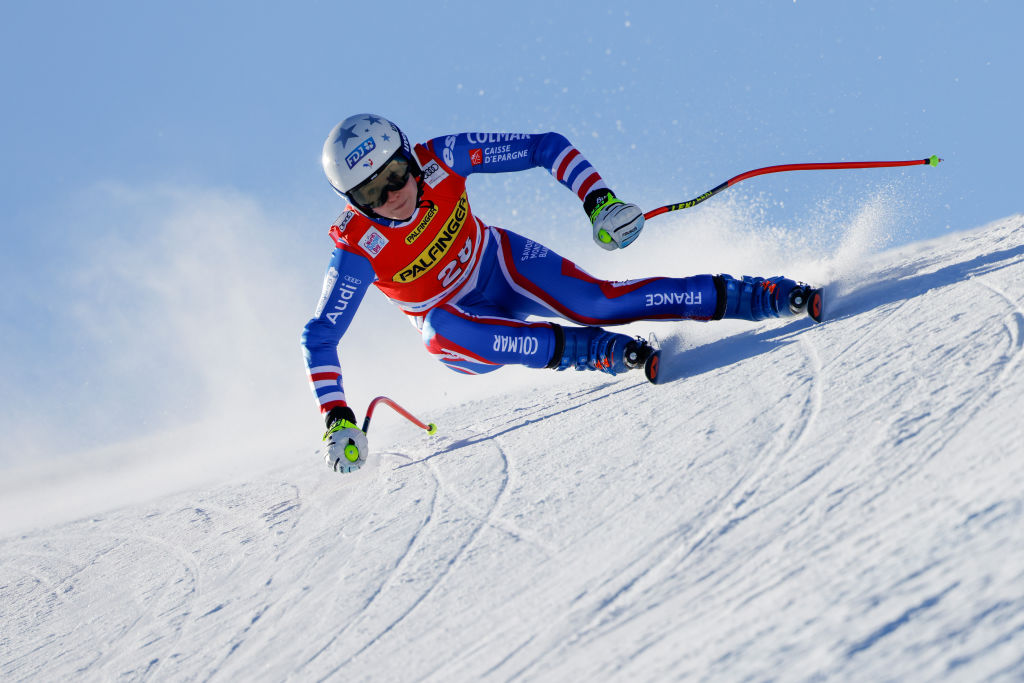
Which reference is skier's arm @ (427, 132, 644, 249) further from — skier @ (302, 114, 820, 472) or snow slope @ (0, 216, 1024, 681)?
snow slope @ (0, 216, 1024, 681)

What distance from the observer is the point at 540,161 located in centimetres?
484

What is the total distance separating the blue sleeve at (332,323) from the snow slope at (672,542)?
59cm

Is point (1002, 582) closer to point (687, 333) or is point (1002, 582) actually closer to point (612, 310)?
point (612, 310)

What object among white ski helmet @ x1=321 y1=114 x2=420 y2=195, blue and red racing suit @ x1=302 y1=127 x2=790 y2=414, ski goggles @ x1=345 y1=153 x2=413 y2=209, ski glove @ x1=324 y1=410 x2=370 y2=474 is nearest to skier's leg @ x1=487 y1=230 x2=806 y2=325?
blue and red racing suit @ x1=302 y1=127 x2=790 y2=414

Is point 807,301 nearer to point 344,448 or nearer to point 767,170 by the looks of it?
point 767,170

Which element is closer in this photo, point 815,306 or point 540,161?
point 815,306

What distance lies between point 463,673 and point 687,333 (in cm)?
310

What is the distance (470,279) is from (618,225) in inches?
37.2

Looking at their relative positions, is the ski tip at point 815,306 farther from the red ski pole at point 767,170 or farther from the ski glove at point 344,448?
the ski glove at point 344,448

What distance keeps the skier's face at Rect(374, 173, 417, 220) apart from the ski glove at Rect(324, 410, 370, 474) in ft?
3.65

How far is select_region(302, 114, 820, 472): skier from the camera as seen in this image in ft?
13.7

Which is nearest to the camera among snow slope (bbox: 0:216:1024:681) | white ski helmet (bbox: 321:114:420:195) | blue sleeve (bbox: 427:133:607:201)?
snow slope (bbox: 0:216:1024:681)

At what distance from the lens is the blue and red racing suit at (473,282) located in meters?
4.29

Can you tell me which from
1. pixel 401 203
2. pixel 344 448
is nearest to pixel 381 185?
pixel 401 203
